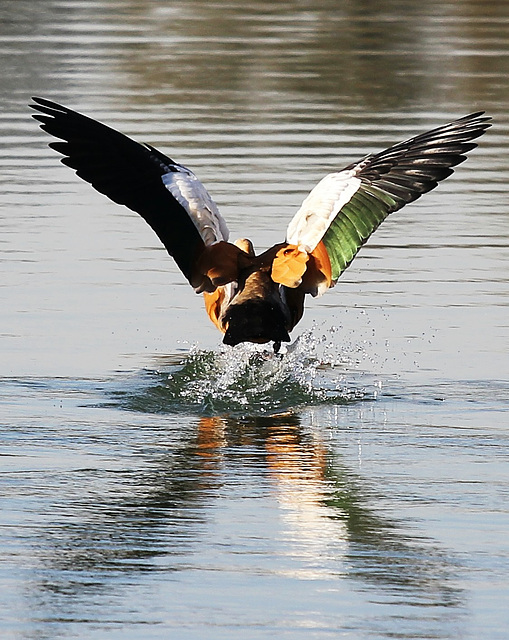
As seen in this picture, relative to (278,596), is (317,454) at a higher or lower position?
higher

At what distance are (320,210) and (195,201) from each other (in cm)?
72

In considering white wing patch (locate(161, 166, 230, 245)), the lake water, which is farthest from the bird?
the lake water

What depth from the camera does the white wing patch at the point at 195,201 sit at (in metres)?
9.96

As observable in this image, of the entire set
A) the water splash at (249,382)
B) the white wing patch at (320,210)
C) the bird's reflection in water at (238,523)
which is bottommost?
the bird's reflection in water at (238,523)

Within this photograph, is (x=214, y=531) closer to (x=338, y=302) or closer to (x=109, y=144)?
(x=109, y=144)

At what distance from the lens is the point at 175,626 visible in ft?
20.7

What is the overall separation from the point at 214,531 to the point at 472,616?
1390mm

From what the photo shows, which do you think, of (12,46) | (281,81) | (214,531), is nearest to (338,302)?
(214,531)

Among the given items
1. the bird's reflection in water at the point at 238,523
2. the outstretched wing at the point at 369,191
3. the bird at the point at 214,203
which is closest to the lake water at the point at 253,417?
the bird's reflection in water at the point at 238,523

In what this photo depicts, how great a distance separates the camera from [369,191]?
10.0 meters

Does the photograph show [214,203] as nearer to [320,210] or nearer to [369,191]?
[320,210]

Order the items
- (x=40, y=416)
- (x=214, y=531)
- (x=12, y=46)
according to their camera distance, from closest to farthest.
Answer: (x=214, y=531)
(x=40, y=416)
(x=12, y=46)

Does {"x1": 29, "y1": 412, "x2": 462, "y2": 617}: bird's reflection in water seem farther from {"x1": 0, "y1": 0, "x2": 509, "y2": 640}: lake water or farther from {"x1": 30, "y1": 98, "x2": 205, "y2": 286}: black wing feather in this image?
{"x1": 30, "y1": 98, "x2": 205, "y2": 286}: black wing feather

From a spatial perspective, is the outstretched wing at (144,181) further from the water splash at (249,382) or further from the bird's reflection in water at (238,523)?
the bird's reflection in water at (238,523)
